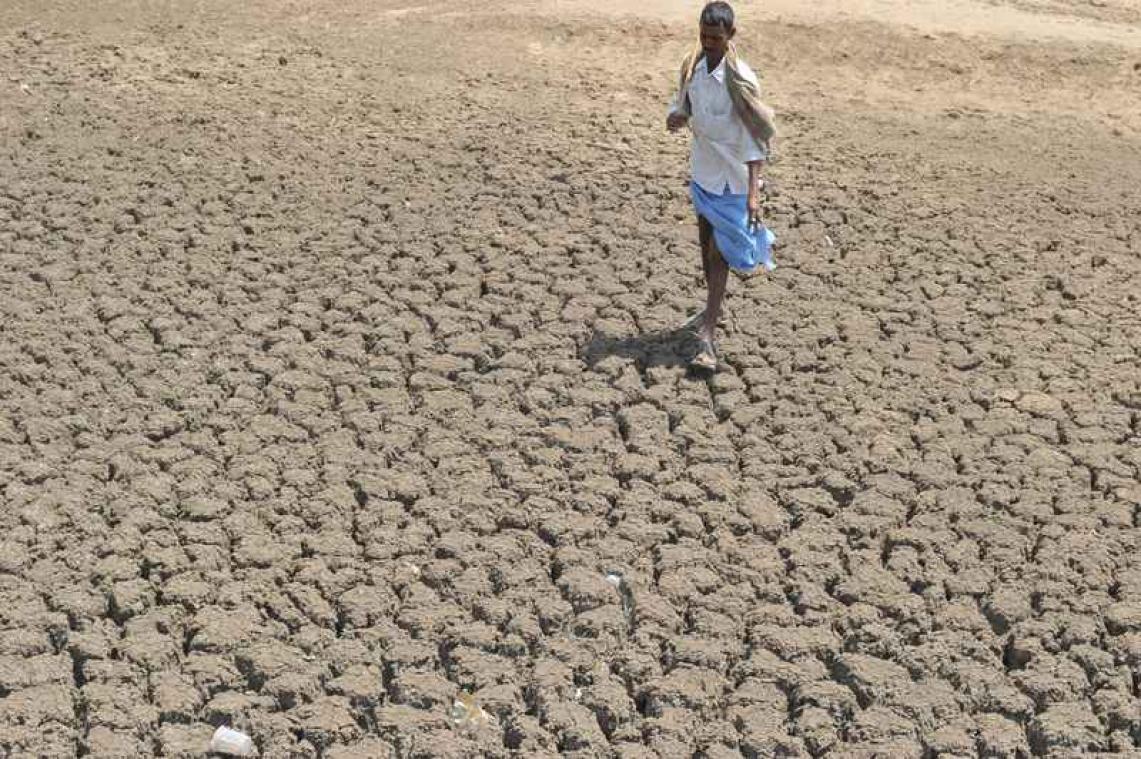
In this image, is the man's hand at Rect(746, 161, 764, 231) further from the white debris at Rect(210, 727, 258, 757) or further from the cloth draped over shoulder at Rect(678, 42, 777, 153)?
the white debris at Rect(210, 727, 258, 757)

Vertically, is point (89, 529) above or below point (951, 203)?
below

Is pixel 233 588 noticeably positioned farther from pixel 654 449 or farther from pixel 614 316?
pixel 614 316

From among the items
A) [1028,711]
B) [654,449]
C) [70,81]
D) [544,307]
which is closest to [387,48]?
[70,81]

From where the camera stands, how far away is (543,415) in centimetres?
667

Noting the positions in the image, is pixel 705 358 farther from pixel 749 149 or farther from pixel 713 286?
pixel 749 149

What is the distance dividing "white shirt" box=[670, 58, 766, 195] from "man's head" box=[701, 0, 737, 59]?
0.11m

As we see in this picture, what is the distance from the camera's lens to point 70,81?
997cm

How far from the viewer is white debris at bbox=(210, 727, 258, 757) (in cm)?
489

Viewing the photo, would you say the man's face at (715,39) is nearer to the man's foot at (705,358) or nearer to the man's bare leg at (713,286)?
the man's bare leg at (713,286)

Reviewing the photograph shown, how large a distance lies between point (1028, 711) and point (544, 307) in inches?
123

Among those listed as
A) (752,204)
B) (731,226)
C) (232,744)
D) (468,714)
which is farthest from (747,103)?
(232,744)

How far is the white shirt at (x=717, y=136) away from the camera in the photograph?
6.65m

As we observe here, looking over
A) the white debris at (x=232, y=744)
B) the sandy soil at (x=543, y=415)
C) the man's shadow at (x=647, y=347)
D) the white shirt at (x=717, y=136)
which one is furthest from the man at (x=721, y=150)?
the white debris at (x=232, y=744)

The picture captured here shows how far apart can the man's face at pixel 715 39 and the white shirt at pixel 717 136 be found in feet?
0.20
